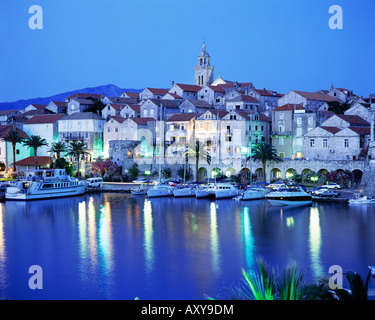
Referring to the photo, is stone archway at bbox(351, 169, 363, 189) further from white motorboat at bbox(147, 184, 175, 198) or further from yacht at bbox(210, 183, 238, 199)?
white motorboat at bbox(147, 184, 175, 198)

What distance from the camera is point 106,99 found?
55688 mm

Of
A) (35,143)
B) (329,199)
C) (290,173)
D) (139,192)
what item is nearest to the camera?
(329,199)

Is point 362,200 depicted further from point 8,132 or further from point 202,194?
point 8,132

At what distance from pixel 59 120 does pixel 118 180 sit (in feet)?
32.4

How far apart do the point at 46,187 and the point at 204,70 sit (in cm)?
3008

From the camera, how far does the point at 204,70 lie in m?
60.6

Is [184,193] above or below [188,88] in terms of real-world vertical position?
below

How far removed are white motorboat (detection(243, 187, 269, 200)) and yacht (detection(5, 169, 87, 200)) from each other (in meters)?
12.1

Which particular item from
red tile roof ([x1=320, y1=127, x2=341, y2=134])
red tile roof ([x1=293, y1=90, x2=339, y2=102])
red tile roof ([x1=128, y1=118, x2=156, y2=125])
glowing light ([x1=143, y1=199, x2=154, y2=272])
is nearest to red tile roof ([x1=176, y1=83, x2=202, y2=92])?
red tile roof ([x1=128, y1=118, x2=156, y2=125])

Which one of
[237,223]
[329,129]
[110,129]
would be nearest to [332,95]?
[329,129]

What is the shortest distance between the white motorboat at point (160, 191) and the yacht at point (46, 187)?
5948 millimetres

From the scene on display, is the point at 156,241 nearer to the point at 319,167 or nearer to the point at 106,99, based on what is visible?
the point at 319,167

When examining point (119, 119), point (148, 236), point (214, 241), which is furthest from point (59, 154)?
point (214, 241)

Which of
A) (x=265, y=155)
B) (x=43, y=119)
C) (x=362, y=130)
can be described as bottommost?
(x=265, y=155)
